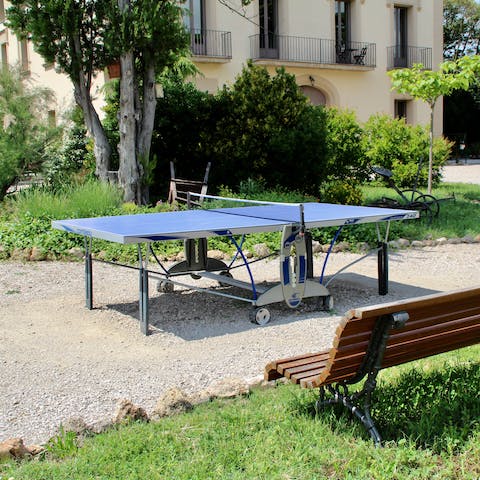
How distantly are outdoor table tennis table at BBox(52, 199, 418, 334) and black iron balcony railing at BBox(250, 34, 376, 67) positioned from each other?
20.0m

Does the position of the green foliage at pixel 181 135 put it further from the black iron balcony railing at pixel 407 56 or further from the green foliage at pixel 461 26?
the green foliage at pixel 461 26

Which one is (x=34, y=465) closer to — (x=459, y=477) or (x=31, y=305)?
(x=459, y=477)

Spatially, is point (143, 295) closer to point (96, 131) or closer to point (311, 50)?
point (96, 131)

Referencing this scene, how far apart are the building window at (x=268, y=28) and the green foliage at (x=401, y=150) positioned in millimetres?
9658

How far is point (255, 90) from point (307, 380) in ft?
37.9

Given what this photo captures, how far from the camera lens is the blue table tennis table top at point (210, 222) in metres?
6.22

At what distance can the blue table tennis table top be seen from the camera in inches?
245

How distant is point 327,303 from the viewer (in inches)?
295

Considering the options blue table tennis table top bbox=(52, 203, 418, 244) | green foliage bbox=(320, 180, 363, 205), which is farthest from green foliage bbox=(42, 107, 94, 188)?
blue table tennis table top bbox=(52, 203, 418, 244)

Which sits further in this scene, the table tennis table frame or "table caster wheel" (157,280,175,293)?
→ "table caster wheel" (157,280,175,293)

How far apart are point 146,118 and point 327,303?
24.3 feet

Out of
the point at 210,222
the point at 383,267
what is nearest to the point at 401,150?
the point at 383,267

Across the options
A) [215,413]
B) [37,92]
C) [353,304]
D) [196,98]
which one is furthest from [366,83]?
[215,413]

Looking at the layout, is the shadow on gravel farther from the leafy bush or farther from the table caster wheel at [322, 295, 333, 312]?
the leafy bush
